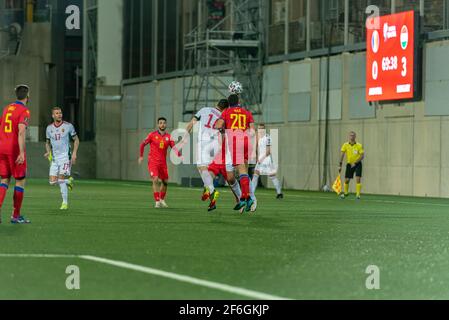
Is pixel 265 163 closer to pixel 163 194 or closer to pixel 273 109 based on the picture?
pixel 163 194

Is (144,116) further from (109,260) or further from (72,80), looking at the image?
(109,260)

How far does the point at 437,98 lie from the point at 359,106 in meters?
4.98

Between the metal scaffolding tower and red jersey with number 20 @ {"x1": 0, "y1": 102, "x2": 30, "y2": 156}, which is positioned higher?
the metal scaffolding tower

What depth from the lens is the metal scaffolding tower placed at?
156 feet

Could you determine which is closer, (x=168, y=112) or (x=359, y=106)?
(x=359, y=106)

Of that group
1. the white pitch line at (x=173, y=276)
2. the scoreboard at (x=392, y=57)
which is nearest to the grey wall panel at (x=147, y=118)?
the scoreboard at (x=392, y=57)

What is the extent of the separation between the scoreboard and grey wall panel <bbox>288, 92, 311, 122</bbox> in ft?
16.4

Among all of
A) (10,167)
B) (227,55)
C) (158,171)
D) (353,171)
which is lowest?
(353,171)

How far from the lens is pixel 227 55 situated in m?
48.8

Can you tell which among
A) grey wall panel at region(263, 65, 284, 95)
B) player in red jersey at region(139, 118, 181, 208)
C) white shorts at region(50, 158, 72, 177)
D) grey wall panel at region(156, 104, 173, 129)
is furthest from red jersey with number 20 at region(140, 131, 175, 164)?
grey wall panel at region(156, 104, 173, 129)

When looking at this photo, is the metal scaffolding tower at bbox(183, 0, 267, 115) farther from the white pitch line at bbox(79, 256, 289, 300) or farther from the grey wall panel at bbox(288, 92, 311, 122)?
the white pitch line at bbox(79, 256, 289, 300)

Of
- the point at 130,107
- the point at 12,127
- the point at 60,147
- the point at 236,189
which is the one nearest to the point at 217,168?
the point at 236,189

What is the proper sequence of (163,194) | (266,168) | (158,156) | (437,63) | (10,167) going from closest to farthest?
(10,167), (163,194), (158,156), (266,168), (437,63)
